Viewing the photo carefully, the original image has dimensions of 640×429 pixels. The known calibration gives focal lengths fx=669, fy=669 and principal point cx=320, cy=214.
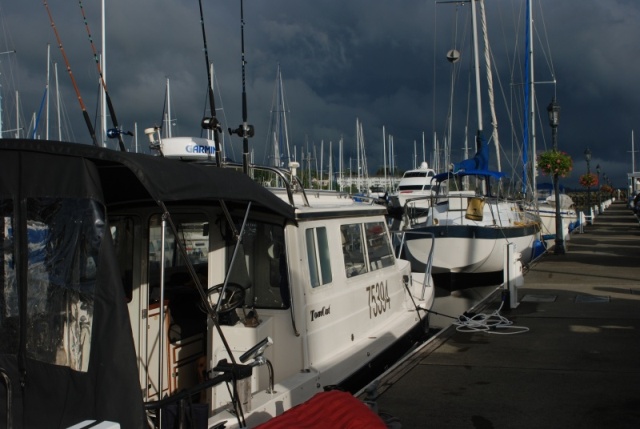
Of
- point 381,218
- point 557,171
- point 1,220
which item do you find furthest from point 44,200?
point 557,171

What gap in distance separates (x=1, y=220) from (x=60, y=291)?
0.51 metres

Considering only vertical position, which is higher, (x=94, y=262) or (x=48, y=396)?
(x=94, y=262)

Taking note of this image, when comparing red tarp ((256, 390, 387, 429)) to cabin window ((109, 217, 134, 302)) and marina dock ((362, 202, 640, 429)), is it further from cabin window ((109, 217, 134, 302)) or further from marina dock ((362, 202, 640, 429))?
cabin window ((109, 217, 134, 302))

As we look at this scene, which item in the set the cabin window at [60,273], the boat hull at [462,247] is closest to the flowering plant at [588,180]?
the boat hull at [462,247]

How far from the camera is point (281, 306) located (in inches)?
249

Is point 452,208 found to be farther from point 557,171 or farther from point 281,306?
point 281,306

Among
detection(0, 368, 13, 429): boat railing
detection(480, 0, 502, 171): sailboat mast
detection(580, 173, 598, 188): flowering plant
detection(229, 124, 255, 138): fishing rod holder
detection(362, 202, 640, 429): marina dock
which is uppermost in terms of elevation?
detection(480, 0, 502, 171): sailboat mast

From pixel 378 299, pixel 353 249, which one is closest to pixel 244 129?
pixel 353 249

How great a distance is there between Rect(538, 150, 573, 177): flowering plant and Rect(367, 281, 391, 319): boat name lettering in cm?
1848

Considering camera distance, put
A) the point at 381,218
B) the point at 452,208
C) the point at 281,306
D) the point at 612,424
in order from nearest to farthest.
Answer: the point at 612,424 < the point at 281,306 < the point at 381,218 < the point at 452,208

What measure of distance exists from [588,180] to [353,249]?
48227mm

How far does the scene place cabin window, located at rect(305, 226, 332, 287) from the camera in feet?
22.2

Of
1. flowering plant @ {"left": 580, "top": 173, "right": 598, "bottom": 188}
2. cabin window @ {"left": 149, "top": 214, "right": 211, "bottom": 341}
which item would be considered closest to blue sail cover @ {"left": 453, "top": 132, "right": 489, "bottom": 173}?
cabin window @ {"left": 149, "top": 214, "right": 211, "bottom": 341}

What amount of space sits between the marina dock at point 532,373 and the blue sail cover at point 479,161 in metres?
10.3
